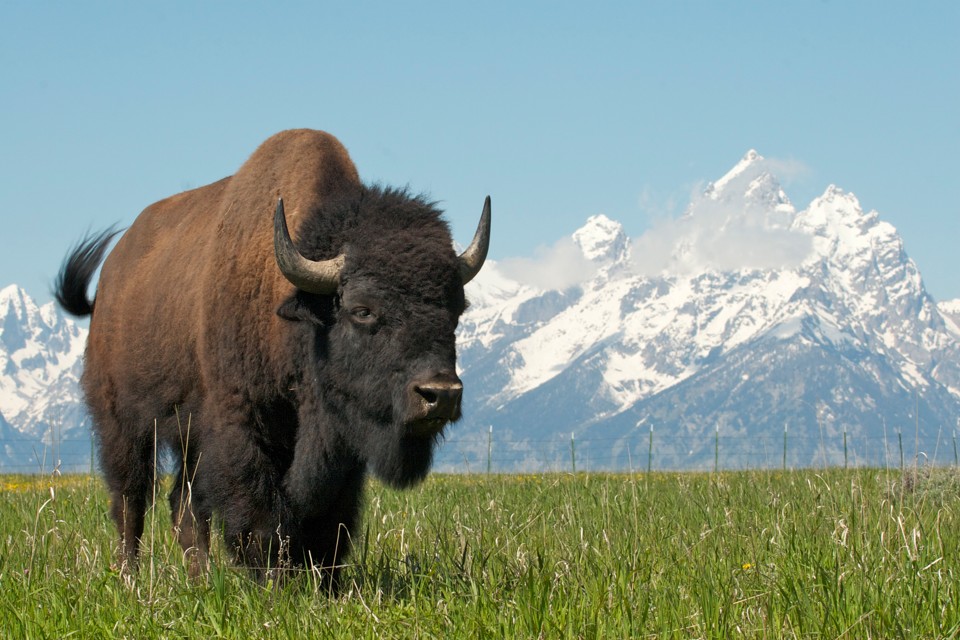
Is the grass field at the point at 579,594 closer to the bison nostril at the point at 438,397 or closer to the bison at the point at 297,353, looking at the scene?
the bison at the point at 297,353

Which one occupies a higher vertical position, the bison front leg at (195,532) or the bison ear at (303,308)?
the bison ear at (303,308)

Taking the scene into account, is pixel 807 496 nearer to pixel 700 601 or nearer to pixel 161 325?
pixel 700 601

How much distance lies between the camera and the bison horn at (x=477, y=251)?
299 inches

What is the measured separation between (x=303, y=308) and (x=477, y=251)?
1228 millimetres

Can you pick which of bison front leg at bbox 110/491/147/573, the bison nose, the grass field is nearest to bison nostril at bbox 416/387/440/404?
the bison nose

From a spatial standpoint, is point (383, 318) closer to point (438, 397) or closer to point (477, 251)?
point (438, 397)

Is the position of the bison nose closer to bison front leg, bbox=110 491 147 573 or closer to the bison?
the bison

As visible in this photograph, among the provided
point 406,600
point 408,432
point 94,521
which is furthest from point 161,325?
point 406,600

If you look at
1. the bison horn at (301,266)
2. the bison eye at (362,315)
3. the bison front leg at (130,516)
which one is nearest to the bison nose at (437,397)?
the bison eye at (362,315)

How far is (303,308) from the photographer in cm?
742

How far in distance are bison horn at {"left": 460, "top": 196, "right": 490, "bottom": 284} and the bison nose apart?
3.70 ft

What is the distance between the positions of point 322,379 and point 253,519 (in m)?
1.02

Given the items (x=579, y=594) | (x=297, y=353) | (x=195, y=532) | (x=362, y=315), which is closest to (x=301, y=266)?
(x=362, y=315)

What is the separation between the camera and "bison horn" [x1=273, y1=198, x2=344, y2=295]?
7195mm
